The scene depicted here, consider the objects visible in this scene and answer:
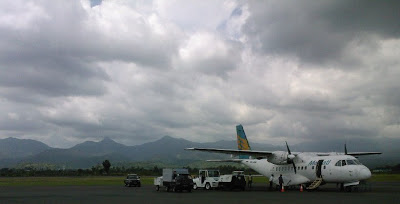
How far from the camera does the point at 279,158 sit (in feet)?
110

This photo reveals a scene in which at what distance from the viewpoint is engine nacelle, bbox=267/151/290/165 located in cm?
3312

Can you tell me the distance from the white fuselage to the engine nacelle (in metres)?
1.08

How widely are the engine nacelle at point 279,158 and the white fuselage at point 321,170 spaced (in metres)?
1.08

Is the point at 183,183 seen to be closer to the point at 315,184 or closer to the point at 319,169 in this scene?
the point at 315,184

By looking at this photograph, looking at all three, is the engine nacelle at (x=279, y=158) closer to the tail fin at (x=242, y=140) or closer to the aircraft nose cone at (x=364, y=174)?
the aircraft nose cone at (x=364, y=174)

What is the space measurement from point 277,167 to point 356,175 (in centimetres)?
955

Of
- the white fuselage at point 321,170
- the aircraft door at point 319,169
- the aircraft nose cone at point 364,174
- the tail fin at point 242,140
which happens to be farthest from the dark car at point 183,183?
the tail fin at point 242,140

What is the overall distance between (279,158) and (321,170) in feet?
14.5

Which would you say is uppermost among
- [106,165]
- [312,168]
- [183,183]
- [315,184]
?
[312,168]

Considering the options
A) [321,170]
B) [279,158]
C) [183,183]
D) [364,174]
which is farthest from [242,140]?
[364,174]

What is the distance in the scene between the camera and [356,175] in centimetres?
2736

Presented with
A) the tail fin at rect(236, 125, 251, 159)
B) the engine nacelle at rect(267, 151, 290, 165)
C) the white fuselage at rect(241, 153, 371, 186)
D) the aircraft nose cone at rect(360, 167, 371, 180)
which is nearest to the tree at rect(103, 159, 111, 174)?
the tail fin at rect(236, 125, 251, 159)

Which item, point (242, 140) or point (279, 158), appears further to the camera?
point (242, 140)

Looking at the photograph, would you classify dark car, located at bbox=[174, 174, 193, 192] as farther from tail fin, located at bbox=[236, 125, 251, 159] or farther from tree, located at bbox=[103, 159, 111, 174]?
tree, located at bbox=[103, 159, 111, 174]
